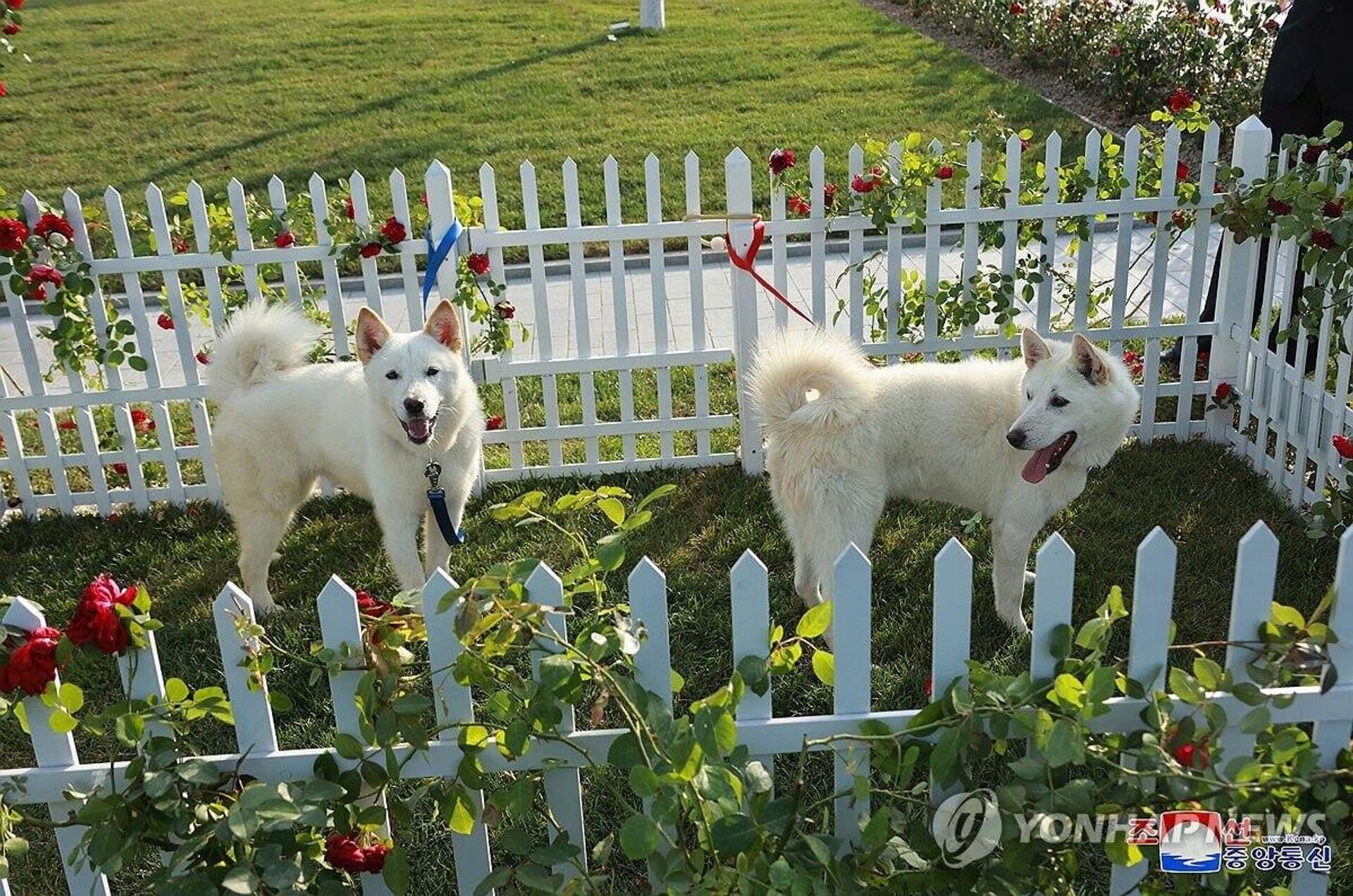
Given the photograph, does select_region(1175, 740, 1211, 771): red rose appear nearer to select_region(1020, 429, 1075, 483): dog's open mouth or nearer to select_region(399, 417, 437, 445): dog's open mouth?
select_region(1020, 429, 1075, 483): dog's open mouth

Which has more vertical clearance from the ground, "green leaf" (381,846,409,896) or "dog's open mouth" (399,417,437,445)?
"dog's open mouth" (399,417,437,445)

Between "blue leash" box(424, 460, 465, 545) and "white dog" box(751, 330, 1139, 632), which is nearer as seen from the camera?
"white dog" box(751, 330, 1139, 632)

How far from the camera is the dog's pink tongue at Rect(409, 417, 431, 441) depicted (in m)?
3.72

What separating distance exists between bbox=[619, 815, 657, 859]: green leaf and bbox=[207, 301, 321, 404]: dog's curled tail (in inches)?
114

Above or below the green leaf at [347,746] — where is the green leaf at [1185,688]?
above

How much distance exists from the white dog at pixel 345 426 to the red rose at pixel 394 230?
2.56 feet

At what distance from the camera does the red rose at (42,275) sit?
16.0 feet

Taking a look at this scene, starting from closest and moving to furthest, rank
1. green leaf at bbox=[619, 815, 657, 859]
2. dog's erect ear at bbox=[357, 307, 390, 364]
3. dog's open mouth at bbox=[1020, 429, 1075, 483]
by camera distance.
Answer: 1. green leaf at bbox=[619, 815, 657, 859]
2. dog's open mouth at bbox=[1020, 429, 1075, 483]
3. dog's erect ear at bbox=[357, 307, 390, 364]

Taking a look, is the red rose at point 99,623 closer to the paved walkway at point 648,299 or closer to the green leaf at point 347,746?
the green leaf at point 347,746

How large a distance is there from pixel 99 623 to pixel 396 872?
763 millimetres

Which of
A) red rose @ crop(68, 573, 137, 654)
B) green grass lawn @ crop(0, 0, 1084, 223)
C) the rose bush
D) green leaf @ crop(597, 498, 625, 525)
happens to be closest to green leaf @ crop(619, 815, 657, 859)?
Answer: green leaf @ crop(597, 498, 625, 525)

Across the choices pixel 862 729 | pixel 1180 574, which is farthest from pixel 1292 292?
pixel 862 729

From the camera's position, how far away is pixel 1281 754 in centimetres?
224

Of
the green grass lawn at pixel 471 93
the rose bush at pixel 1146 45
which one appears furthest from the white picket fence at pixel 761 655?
the rose bush at pixel 1146 45
